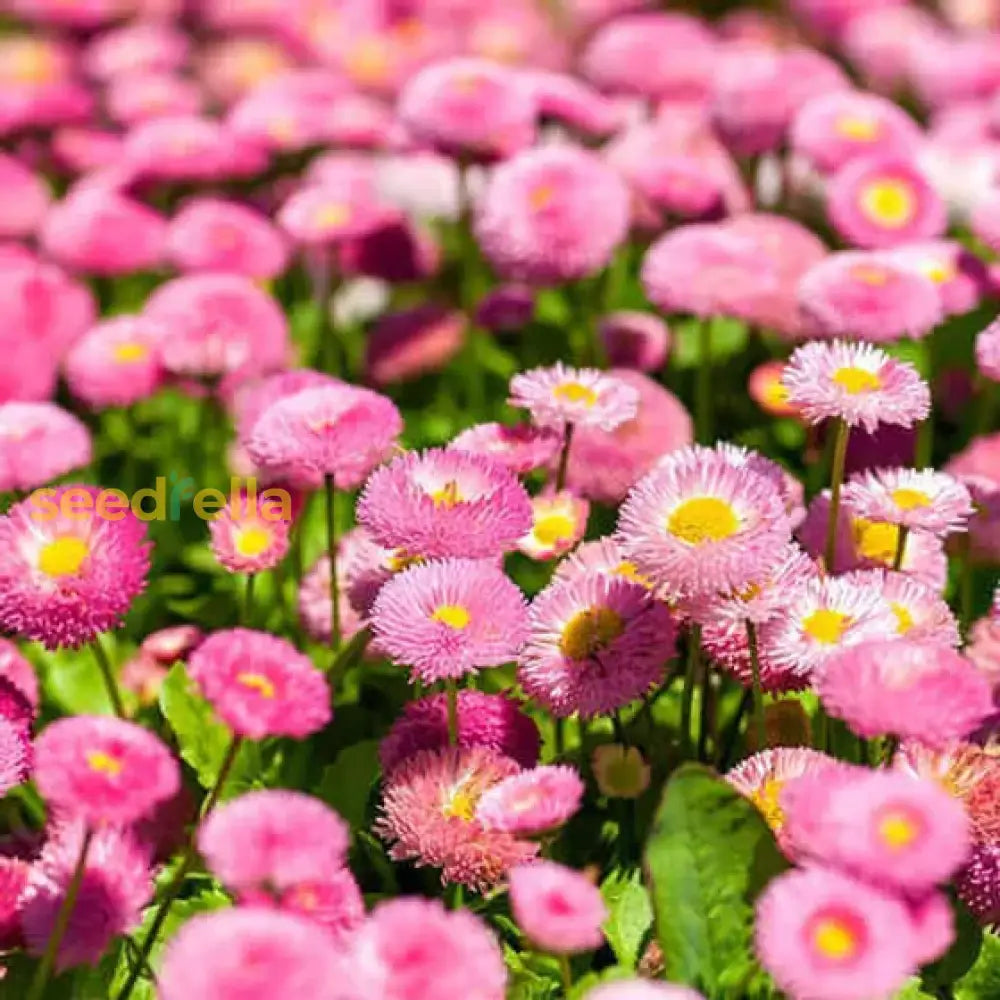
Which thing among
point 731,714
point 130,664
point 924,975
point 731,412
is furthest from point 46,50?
point 924,975

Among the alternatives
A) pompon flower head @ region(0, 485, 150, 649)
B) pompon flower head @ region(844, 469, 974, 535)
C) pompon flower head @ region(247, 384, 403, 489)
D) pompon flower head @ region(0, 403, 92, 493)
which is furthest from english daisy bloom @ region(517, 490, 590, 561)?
pompon flower head @ region(0, 403, 92, 493)

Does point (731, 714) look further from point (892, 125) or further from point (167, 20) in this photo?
point (167, 20)

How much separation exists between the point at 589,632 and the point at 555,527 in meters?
0.23

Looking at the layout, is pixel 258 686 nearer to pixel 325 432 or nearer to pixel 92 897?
pixel 92 897

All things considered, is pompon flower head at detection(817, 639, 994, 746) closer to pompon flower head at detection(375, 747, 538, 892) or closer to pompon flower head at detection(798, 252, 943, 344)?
pompon flower head at detection(375, 747, 538, 892)

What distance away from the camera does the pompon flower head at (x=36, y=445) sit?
1.75 metres

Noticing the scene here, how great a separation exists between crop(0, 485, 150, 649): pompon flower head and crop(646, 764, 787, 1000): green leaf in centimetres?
43

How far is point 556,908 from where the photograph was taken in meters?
1.11

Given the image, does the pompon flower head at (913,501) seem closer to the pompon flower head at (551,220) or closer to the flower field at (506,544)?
the flower field at (506,544)

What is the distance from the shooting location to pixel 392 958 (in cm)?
103

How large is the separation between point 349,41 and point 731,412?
133 centimetres

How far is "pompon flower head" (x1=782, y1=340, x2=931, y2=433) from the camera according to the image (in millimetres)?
1411

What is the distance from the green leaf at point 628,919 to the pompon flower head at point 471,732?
0.12 metres


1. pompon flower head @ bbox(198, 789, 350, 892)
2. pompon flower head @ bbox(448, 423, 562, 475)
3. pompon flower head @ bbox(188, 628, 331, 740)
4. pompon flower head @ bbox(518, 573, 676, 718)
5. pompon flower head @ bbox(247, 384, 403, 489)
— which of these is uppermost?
pompon flower head @ bbox(188, 628, 331, 740)
